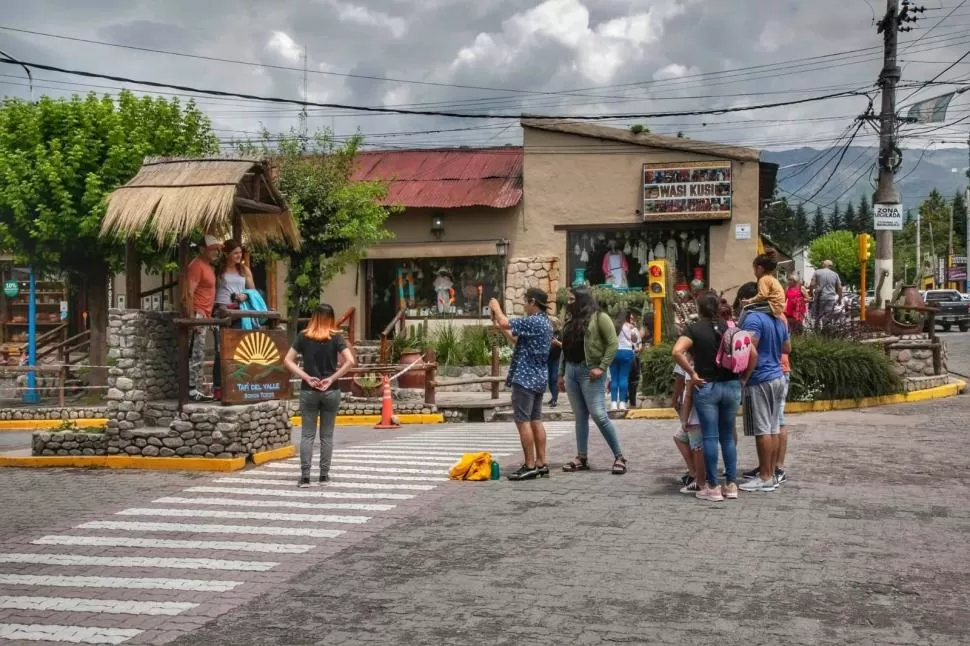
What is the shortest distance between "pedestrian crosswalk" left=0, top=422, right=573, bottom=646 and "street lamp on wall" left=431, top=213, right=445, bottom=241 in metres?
15.7

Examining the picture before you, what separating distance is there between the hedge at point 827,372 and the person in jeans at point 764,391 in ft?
26.6

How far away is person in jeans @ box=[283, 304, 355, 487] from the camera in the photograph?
416 inches

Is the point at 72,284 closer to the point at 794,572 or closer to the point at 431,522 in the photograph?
the point at 431,522

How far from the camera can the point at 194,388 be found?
13.0 m

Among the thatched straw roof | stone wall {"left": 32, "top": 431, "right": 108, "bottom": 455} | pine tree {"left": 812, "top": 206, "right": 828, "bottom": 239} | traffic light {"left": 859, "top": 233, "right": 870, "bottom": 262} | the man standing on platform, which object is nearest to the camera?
the thatched straw roof

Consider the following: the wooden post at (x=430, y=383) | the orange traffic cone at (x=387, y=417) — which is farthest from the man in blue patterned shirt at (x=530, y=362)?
the wooden post at (x=430, y=383)

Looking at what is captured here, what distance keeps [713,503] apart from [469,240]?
62.6 feet

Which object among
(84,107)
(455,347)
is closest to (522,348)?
(455,347)

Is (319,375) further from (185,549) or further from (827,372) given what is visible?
(827,372)

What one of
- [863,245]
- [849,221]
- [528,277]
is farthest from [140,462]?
[849,221]

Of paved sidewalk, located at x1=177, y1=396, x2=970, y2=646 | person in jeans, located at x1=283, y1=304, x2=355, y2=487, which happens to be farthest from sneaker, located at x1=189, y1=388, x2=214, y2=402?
paved sidewalk, located at x1=177, y1=396, x2=970, y2=646

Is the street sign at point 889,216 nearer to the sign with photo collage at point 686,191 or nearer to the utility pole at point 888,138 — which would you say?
the utility pole at point 888,138

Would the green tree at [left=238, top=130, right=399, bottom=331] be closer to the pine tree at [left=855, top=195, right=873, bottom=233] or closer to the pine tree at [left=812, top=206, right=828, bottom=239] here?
the pine tree at [left=855, top=195, right=873, bottom=233]

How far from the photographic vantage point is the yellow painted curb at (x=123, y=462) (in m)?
12.3
